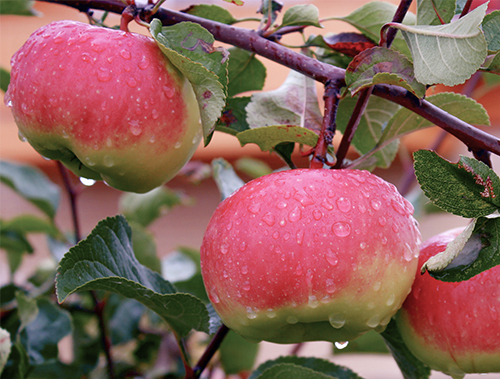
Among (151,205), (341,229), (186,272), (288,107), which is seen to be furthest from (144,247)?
(341,229)

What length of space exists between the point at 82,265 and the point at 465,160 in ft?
0.85

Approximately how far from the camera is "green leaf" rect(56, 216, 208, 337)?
1.04 feet

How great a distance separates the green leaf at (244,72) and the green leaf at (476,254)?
281mm

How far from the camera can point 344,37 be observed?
422 mm

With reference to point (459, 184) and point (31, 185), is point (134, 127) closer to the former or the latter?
point (459, 184)

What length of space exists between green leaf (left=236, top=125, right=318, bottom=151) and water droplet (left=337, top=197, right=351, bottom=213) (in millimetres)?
63

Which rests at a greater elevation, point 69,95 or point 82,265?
point 69,95

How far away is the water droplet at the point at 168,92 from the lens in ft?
1.04

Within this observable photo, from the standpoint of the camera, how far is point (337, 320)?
0.29 metres

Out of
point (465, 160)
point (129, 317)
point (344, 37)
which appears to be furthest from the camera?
point (129, 317)

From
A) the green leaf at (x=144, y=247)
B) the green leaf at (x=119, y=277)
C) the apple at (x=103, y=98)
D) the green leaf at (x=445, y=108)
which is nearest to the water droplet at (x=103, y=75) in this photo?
the apple at (x=103, y=98)

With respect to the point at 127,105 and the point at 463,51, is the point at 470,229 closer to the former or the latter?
the point at 463,51

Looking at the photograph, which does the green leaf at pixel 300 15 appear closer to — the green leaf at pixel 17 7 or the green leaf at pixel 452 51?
the green leaf at pixel 452 51

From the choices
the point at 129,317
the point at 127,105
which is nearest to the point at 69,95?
the point at 127,105
